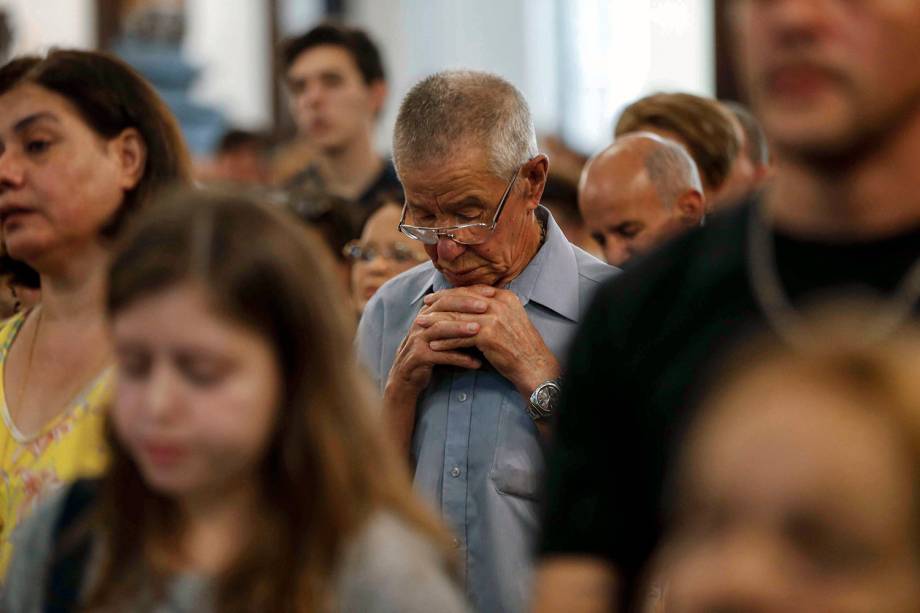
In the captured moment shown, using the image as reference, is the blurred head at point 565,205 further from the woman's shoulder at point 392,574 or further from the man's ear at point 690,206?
the woman's shoulder at point 392,574

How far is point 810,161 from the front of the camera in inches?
72.9

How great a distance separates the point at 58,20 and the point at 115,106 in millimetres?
13163

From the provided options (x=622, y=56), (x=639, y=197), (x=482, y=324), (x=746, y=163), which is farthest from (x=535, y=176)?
(x=622, y=56)

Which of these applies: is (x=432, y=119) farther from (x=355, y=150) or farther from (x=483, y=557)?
(x=355, y=150)

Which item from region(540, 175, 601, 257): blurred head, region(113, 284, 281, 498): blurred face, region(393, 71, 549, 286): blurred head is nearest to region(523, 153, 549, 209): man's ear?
region(393, 71, 549, 286): blurred head

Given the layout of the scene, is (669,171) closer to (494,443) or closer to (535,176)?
(535,176)

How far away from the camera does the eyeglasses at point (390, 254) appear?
4488 mm

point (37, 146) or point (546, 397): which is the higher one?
point (37, 146)

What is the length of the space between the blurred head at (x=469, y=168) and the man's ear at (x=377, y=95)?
3.81 metres

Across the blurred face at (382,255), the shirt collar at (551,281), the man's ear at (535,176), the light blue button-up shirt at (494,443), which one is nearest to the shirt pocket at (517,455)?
the light blue button-up shirt at (494,443)

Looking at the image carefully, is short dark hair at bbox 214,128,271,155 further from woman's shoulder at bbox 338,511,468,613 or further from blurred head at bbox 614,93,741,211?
woman's shoulder at bbox 338,511,468,613

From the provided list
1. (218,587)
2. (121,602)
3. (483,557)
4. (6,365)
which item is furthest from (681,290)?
(6,365)

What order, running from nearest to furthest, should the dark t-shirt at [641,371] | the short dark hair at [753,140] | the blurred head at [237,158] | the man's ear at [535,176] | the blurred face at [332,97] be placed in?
the dark t-shirt at [641,371], the man's ear at [535,176], the short dark hair at [753,140], the blurred face at [332,97], the blurred head at [237,158]

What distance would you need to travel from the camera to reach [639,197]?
4176 millimetres
